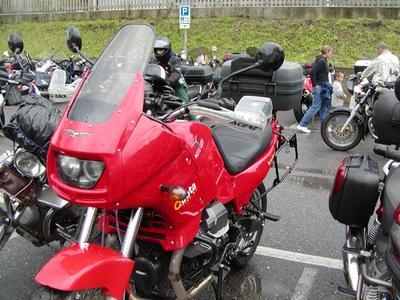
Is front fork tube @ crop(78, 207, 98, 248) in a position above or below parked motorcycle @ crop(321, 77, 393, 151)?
above

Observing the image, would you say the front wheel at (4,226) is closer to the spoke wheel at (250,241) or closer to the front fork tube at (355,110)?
the spoke wheel at (250,241)

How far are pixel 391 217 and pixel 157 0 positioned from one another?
17191mm

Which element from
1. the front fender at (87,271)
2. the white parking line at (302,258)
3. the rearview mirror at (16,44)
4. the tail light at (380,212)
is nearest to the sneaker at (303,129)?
the white parking line at (302,258)

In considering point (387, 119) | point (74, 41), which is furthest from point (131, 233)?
point (387, 119)

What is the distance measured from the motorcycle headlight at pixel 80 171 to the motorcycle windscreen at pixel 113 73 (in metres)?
0.17

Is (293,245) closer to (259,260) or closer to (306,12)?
(259,260)

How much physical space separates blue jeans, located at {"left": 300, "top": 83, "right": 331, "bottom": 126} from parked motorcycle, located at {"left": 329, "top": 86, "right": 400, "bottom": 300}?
6.09 metres

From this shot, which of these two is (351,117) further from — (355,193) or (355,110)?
(355,193)

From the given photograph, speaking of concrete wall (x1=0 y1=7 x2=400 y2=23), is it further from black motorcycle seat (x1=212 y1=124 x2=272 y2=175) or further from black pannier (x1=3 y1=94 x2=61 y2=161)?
black pannier (x1=3 y1=94 x2=61 y2=161)

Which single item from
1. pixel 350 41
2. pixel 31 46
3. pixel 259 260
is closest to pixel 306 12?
pixel 350 41

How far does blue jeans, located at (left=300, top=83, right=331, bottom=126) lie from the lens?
9164 millimetres

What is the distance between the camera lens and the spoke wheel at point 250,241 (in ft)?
11.5

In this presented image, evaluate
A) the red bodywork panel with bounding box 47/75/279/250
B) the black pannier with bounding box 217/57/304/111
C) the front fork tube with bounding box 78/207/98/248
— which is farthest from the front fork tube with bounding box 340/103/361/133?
the front fork tube with bounding box 78/207/98/248

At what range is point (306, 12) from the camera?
15.1m
